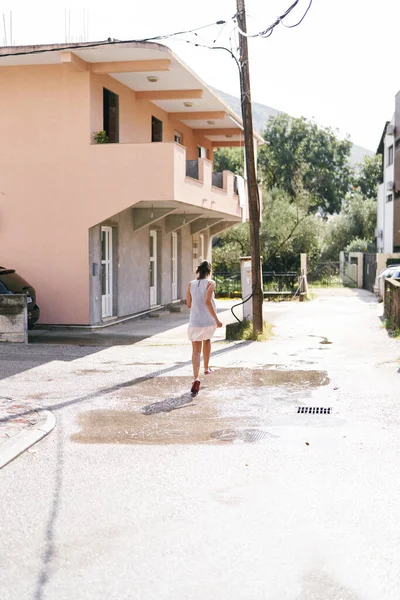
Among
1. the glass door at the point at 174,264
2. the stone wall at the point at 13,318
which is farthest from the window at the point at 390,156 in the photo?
the stone wall at the point at 13,318

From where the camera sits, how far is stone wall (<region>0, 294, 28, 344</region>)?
1661cm

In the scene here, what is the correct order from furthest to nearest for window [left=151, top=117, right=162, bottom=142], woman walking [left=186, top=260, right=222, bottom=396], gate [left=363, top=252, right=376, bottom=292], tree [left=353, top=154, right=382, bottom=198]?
tree [left=353, top=154, right=382, bottom=198] → gate [left=363, top=252, right=376, bottom=292] → window [left=151, top=117, right=162, bottom=142] → woman walking [left=186, top=260, right=222, bottom=396]

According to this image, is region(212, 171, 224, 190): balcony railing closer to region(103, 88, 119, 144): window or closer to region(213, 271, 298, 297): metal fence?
region(103, 88, 119, 144): window

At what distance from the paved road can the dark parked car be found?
4.18 m

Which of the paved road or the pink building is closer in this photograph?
the paved road

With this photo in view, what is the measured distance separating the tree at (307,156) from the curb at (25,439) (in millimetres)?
61927

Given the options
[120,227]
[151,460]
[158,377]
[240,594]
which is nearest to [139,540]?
[240,594]

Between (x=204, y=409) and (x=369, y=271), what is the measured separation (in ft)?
104

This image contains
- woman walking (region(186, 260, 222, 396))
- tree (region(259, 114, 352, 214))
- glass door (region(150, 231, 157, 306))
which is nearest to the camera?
woman walking (region(186, 260, 222, 396))

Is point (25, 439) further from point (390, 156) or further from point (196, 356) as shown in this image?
point (390, 156)

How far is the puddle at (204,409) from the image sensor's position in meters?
8.59

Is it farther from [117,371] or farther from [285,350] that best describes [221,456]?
[285,350]

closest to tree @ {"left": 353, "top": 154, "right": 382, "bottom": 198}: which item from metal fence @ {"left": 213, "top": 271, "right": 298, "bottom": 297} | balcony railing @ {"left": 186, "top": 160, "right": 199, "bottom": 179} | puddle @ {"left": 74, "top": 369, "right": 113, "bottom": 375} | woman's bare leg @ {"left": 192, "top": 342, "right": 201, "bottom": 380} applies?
metal fence @ {"left": 213, "top": 271, "right": 298, "bottom": 297}

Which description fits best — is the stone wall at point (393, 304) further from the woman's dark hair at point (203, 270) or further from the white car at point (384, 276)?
the woman's dark hair at point (203, 270)
